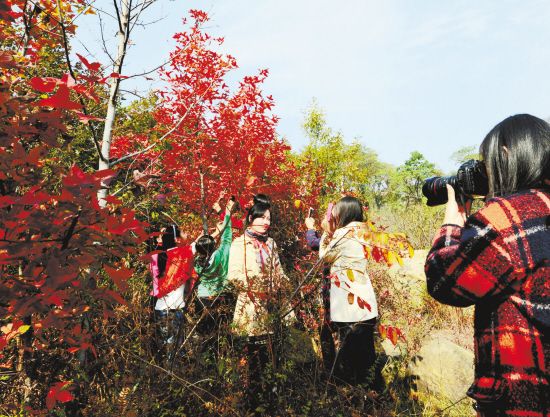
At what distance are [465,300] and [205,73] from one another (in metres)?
4.17

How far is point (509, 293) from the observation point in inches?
41.0

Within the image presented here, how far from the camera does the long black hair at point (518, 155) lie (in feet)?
3.58

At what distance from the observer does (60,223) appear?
1.23 metres

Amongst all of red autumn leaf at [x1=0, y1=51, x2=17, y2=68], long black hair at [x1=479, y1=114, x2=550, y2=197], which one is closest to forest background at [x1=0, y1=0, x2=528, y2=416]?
red autumn leaf at [x1=0, y1=51, x2=17, y2=68]

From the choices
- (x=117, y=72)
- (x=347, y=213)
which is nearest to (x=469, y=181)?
(x=347, y=213)

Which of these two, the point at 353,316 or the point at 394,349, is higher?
the point at 353,316

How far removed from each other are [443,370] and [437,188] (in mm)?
2418

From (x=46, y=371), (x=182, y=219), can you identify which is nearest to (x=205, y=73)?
(x=182, y=219)

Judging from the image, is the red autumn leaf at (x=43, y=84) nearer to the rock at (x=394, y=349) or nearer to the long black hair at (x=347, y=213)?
the long black hair at (x=347, y=213)

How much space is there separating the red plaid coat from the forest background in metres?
0.76

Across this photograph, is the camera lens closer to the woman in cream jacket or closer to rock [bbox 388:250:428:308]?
the woman in cream jacket

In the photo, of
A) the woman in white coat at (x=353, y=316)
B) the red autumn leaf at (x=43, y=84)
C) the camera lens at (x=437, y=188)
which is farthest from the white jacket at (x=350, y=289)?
the red autumn leaf at (x=43, y=84)

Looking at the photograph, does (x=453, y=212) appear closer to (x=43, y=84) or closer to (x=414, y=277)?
(x=43, y=84)

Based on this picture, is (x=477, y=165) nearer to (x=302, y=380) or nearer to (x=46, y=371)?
(x=302, y=380)
